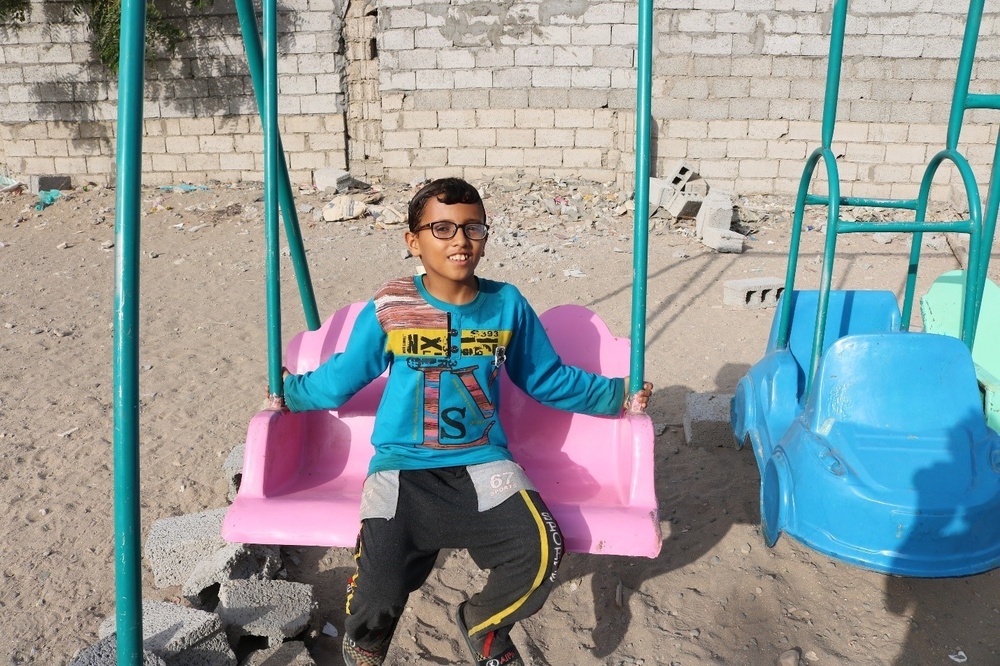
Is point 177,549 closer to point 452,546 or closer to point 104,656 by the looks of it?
point 104,656

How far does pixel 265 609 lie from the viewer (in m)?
2.23

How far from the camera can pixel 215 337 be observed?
4773mm

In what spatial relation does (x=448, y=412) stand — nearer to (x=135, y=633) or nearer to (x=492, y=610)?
(x=492, y=610)

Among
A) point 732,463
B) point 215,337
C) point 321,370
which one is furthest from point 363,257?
point 321,370

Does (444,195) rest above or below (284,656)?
above

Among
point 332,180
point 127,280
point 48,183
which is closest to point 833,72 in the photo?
point 127,280

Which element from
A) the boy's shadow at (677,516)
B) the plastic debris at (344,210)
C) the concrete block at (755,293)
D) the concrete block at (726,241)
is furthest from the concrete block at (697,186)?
the boy's shadow at (677,516)

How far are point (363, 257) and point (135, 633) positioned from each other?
515 cm

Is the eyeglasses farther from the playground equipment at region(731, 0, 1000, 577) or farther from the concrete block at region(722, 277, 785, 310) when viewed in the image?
the concrete block at region(722, 277, 785, 310)

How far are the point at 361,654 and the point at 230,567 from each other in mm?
655

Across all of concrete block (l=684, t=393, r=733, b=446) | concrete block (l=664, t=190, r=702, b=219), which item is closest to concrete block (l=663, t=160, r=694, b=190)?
concrete block (l=664, t=190, r=702, b=219)

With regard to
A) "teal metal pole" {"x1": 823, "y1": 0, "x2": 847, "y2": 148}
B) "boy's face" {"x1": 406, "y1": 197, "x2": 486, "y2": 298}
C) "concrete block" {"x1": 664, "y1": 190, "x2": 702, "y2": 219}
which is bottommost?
"concrete block" {"x1": 664, "y1": 190, "x2": 702, "y2": 219}

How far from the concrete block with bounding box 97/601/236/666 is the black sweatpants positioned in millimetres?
437

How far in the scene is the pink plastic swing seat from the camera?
192cm
